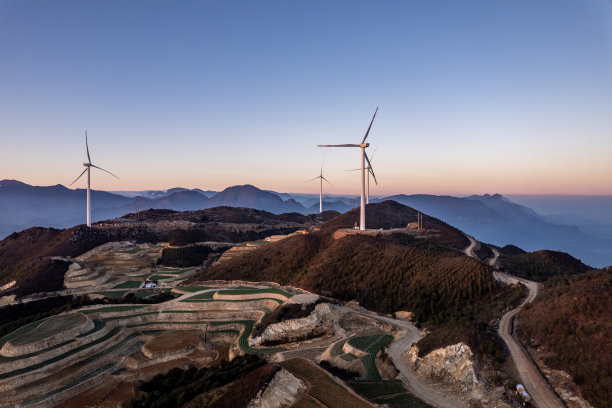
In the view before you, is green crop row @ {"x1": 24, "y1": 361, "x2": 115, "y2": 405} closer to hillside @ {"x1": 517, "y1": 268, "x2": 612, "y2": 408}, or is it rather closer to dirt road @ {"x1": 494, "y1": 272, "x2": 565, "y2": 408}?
dirt road @ {"x1": 494, "y1": 272, "x2": 565, "y2": 408}

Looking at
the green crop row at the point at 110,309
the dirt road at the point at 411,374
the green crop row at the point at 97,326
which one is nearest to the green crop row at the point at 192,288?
the green crop row at the point at 110,309

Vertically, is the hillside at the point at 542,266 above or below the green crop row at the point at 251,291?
above

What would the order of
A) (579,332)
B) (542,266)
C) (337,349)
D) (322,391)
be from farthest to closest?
(542,266), (337,349), (579,332), (322,391)

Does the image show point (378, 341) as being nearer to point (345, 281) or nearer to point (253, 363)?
point (253, 363)

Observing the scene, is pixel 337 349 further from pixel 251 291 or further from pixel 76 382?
pixel 76 382

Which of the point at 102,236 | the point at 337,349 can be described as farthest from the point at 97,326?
the point at 102,236

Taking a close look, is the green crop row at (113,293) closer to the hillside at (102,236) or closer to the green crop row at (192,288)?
the green crop row at (192,288)

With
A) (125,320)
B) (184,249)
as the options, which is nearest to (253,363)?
(125,320)
